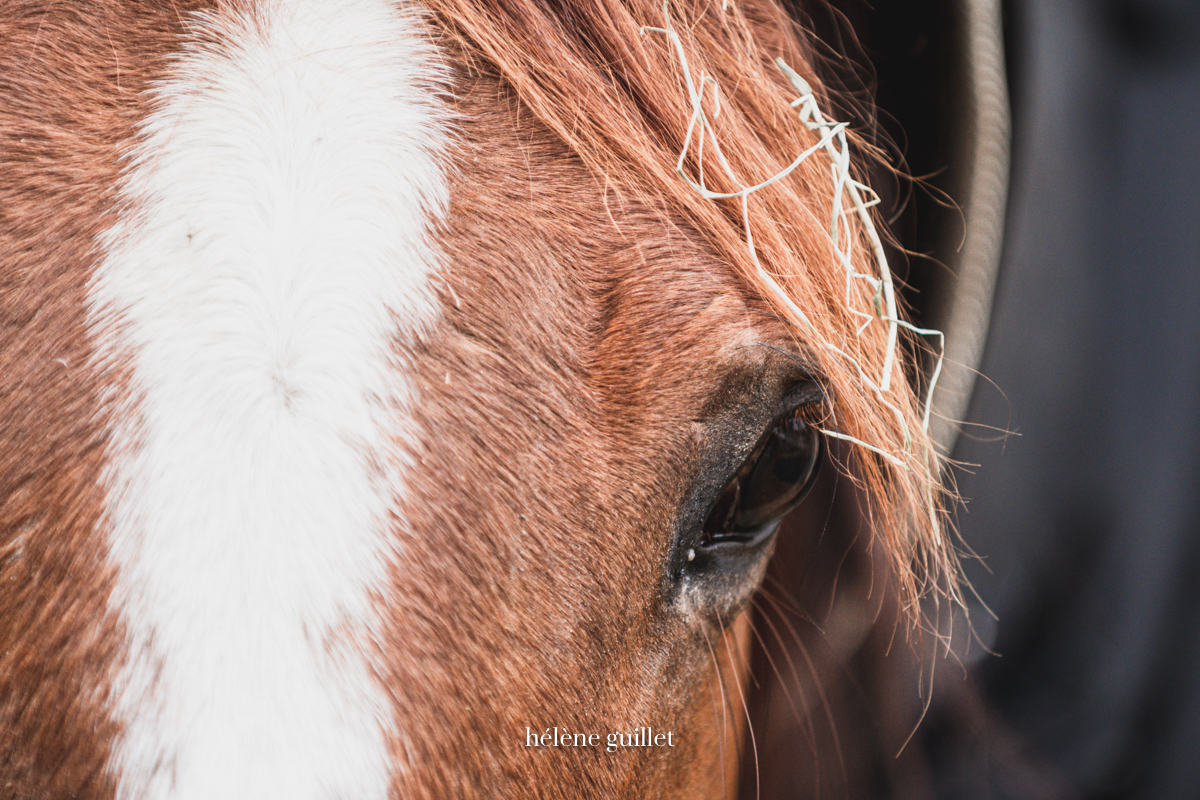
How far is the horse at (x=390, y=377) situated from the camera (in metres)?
0.39

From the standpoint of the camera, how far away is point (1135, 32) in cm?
88

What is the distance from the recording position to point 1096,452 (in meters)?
0.90

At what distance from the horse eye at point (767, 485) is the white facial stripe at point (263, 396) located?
0.27 m

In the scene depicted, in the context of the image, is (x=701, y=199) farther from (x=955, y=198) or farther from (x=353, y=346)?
(x=955, y=198)

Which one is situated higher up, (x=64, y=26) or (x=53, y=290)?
(x=64, y=26)

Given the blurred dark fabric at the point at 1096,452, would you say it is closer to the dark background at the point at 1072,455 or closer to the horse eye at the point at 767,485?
the dark background at the point at 1072,455

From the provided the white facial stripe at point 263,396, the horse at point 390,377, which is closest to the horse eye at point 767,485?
the horse at point 390,377

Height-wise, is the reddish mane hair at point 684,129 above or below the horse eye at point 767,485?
above

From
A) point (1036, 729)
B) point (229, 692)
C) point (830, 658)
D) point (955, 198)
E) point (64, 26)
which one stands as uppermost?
point (64, 26)

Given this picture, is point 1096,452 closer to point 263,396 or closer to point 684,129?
point 684,129

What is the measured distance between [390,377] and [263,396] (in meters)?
0.07

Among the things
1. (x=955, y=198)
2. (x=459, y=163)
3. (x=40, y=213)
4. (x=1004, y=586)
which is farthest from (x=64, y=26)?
(x=1004, y=586)

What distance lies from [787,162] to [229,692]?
20.1 inches

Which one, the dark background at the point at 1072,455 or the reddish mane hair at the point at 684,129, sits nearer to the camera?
the reddish mane hair at the point at 684,129
